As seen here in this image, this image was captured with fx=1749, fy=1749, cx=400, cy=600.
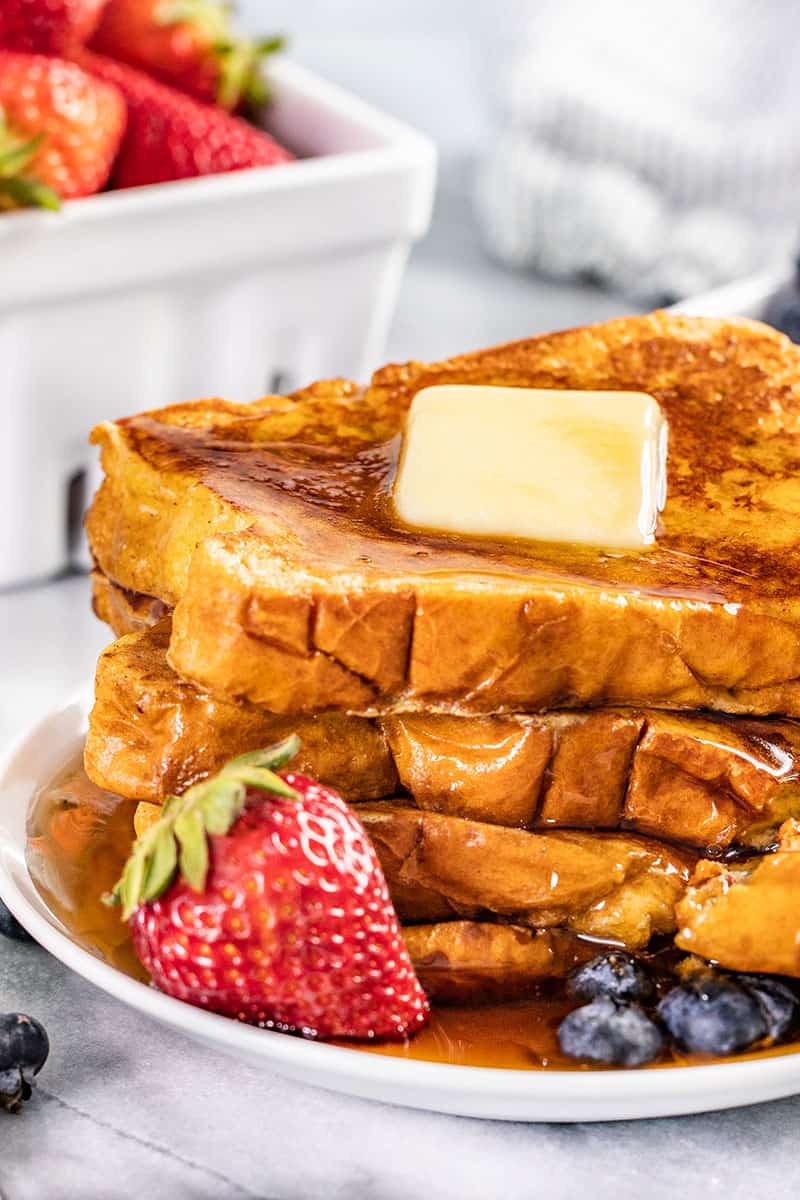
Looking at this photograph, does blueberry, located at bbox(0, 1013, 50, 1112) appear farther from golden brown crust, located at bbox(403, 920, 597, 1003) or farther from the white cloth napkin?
the white cloth napkin

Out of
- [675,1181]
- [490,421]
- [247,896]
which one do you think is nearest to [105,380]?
[490,421]

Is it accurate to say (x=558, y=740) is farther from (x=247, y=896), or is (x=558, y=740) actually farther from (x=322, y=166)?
(x=322, y=166)

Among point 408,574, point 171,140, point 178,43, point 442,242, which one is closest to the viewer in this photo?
point 408,574

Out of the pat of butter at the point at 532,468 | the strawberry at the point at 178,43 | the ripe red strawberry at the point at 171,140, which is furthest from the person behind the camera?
the strawberry at the point at 178,43

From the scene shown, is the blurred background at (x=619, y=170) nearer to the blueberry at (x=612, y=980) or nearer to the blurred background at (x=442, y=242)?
the blurred background at (x=442, y=242)

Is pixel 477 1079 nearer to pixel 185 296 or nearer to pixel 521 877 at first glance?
pixel 521 877

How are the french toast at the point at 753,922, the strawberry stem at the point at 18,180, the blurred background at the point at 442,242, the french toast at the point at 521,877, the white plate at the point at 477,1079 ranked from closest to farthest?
the white plate at the point at 477,1079 → the french toast at the point at 753,922 → the french toast at the point at 521,877 → the strawberry stem at the point at 18,180 → the blurred background at the point at 442,242

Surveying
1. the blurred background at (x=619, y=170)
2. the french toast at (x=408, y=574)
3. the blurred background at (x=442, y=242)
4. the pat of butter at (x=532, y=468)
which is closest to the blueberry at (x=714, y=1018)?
the french toast at (x=408, y=574)

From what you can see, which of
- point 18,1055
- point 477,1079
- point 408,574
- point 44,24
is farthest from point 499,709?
point 44,24
